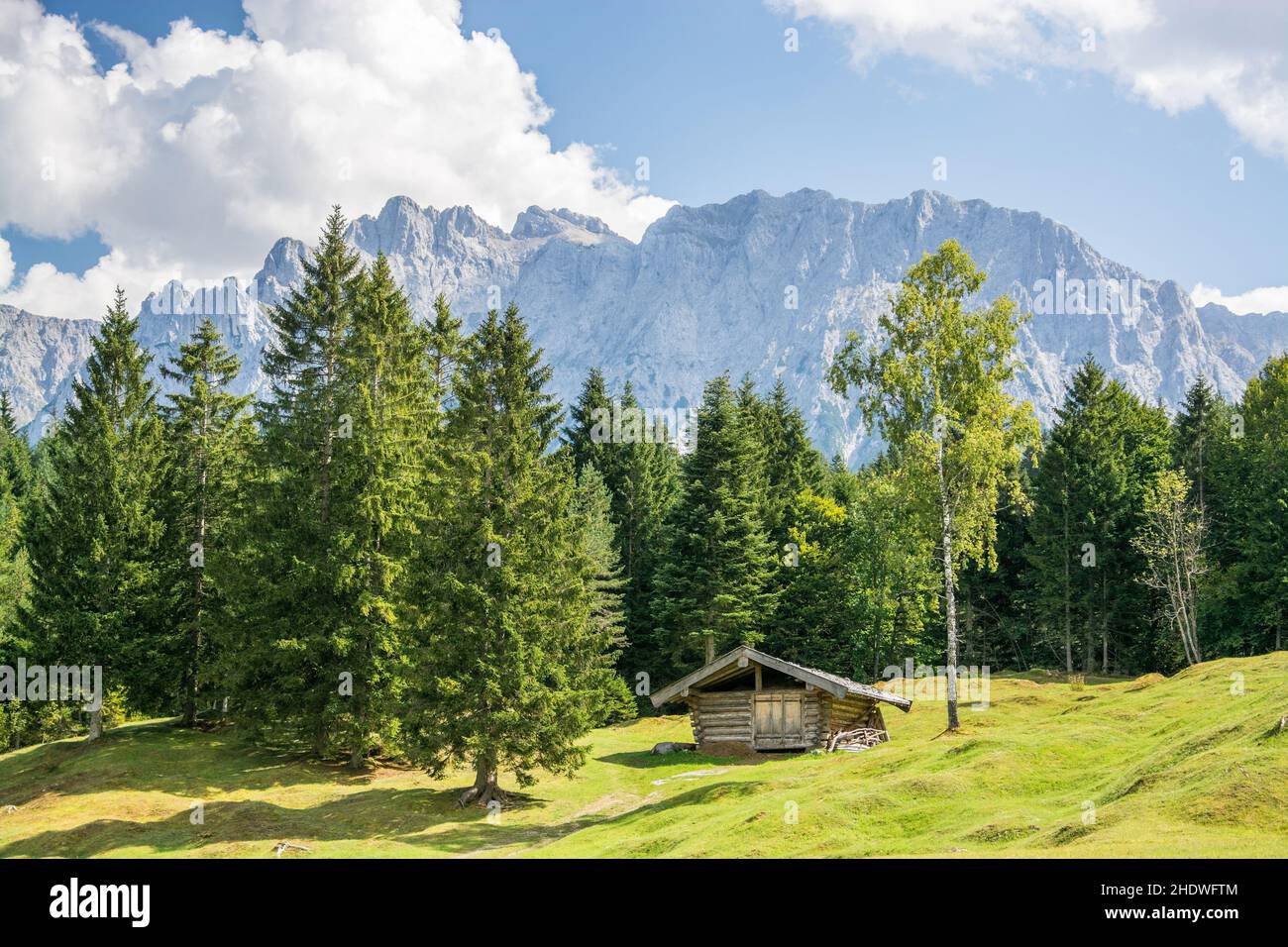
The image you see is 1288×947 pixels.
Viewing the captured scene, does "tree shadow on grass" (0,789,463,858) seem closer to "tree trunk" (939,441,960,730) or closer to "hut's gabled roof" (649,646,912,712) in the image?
"hut's gabled roof" (649,646,912,712)

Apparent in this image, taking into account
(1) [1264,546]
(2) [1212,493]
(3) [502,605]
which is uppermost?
(2) [1212,493]

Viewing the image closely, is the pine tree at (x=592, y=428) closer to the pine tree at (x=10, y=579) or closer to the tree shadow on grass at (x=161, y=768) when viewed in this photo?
the tree shadow on grass at (x=161, y=768)

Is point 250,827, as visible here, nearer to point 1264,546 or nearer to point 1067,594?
point 1067,594

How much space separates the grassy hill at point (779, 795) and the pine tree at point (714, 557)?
40.6ft

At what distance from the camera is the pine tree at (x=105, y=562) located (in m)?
40.0

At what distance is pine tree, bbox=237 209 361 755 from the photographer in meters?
36.2

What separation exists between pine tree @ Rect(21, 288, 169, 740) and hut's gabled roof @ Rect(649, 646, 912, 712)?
2215 cm

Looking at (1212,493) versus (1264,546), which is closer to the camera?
(1264,546)

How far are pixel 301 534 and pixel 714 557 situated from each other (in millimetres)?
26039

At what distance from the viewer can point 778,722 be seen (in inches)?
1629

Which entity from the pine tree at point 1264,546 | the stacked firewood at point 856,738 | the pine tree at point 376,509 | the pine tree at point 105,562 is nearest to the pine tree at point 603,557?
the pine tree at point 376,509

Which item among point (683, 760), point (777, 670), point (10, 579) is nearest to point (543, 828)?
point (683, 760)
